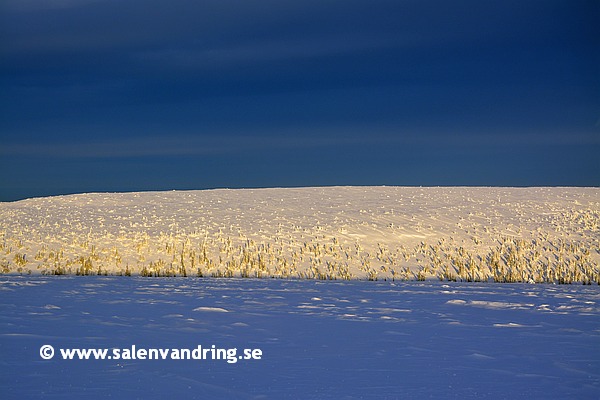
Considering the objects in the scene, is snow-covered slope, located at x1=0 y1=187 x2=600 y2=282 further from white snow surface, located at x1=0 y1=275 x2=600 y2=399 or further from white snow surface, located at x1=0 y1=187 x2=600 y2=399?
white snow surface, located at x1=0 y1=275 x2=600 y2=399

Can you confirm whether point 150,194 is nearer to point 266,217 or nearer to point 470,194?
point 266,217

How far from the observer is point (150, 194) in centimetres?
3859

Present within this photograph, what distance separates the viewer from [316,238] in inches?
846

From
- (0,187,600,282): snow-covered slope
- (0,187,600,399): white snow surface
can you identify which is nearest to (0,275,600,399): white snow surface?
(0,187,600,399): white snow surface
